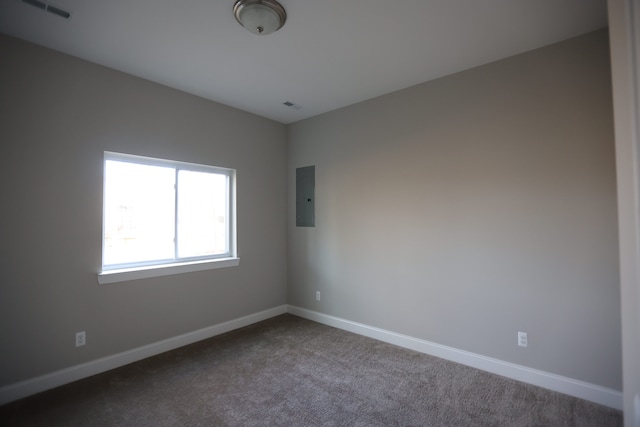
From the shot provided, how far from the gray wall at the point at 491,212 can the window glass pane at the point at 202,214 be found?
4.67 ft

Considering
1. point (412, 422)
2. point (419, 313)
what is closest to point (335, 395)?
point (412, 422)

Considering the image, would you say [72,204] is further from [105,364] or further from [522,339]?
[522,339]

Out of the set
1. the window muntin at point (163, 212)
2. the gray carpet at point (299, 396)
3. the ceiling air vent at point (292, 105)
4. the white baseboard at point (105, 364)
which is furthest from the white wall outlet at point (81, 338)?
the ceiling air vent at point (292, 105)

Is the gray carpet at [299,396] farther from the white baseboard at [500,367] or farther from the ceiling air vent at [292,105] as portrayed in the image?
the ceiling air vent at [292,105]

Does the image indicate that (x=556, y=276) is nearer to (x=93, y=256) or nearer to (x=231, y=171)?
(x=231, y=171)

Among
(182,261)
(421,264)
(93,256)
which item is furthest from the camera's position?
(182,261)

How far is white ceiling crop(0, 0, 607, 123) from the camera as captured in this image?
6.50 feet

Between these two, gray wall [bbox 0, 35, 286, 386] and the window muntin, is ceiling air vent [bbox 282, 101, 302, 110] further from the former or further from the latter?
the window muntin

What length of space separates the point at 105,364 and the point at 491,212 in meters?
3.73

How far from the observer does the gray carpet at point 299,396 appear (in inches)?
79.2

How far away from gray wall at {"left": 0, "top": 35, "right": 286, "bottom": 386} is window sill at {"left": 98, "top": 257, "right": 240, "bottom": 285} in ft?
0.23

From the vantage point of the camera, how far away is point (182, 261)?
3.34 metres

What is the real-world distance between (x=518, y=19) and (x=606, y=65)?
75cm

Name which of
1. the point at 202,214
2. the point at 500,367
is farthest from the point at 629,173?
the point at 202,214
